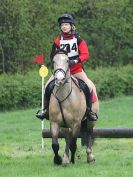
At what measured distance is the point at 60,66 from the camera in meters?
11.3

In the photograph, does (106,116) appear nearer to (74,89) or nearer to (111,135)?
(111,135)

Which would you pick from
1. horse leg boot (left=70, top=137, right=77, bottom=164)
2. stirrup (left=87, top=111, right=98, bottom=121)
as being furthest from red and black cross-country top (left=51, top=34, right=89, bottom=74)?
horse leg boot (left=70, top=137, right=77, bottom=164)

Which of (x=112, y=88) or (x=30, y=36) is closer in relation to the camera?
(x=112, y=88)

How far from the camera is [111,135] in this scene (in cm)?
1423

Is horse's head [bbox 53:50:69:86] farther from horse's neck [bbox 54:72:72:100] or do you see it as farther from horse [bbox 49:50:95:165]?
horse's neck [bbox 54:72:72:100]

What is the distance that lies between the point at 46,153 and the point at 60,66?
174 inches

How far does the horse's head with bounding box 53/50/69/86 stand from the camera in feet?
36.4

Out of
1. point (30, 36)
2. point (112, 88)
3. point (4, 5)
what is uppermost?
point (4, 5)

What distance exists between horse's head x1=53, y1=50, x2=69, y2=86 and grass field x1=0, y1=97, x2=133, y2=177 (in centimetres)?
171

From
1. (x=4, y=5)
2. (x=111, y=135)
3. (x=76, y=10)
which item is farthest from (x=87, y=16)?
(x=111, y=135)

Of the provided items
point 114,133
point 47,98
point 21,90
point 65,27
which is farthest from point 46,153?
point 21,90

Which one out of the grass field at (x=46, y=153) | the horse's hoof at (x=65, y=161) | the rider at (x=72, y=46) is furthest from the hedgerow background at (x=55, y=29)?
the horse's hoof at (x=65, y=161)

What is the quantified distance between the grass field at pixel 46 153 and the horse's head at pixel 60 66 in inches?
67.4

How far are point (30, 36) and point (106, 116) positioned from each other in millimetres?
17337
